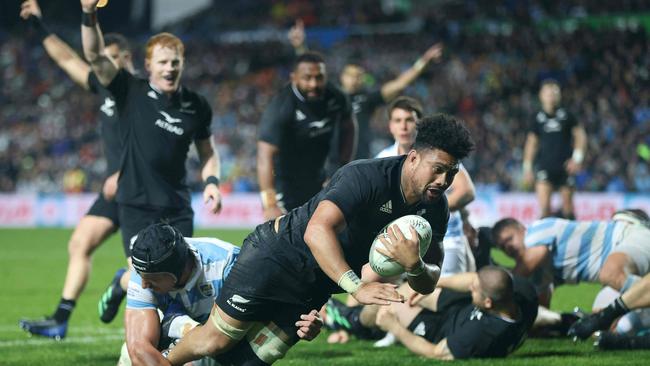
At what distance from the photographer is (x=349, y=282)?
475cm

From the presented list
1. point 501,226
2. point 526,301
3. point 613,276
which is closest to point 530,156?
point 501,226

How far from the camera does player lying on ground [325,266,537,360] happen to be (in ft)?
23.3

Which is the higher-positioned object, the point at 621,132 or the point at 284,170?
the point at 284,170

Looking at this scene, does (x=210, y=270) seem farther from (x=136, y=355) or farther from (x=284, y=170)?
(x=284, y=170)

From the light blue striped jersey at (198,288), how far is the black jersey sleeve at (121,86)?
1.97m

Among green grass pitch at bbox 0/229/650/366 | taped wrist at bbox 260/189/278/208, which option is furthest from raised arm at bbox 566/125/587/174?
taped wrist at bbox 260/189/278/208

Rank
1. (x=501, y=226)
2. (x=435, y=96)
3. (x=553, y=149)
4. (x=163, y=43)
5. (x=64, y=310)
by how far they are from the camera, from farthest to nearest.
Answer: (x=435, y=96), (x=553, y=149), (x=501, y=226), (x=64, y=310), (x=163, y=43)

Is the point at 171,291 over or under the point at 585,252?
over

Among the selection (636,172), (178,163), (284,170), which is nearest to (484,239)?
(284,170)

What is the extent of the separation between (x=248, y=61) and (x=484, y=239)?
85.8 feet

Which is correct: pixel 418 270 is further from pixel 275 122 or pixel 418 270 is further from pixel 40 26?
pixel 275 122

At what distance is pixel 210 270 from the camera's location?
→ 233 inches

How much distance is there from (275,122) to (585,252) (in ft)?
9.99

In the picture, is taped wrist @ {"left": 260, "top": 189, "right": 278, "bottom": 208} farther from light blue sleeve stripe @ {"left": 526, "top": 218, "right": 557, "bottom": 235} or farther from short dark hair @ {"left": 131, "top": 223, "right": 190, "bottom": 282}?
short dark hair @ {"left": 131, "top": 223, "right": 190, "bottom": 282}
